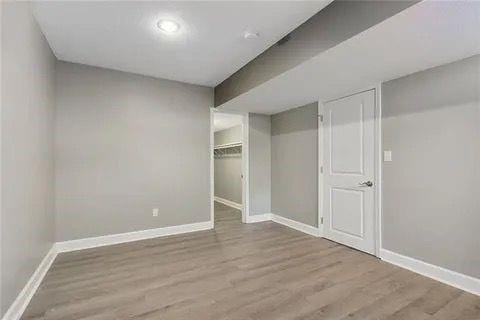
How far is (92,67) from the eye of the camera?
3.27 m

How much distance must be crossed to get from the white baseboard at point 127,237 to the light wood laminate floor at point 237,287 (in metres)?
0.15

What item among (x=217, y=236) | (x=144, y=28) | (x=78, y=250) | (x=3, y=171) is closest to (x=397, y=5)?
(x=144, y=28)

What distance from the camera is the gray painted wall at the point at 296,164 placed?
3.87m

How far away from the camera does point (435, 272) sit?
7.72 ft

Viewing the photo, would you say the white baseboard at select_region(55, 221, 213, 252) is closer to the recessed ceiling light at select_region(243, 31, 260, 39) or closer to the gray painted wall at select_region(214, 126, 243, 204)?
the gray painted wall at select_region(214, 126, 243, 204)

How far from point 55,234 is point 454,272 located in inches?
174

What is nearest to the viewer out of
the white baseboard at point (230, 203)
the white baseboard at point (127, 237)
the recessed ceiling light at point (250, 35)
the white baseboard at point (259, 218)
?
the recessed ceiling light at point (250, 35)

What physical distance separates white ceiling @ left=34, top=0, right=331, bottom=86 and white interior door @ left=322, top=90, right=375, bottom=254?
4.81 ft

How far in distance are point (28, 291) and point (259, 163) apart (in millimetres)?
3625

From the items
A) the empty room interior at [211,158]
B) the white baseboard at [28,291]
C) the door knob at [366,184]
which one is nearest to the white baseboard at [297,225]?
the empty room interior at [211,158]

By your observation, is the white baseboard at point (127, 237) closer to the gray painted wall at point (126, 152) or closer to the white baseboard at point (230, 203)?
the gray painted wall at point (126, 152)

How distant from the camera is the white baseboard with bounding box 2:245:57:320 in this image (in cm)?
169

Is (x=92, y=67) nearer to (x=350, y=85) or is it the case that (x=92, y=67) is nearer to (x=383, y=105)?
(x=350, y=85)

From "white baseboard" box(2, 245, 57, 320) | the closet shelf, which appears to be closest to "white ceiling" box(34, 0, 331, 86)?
"white baseboard" box(2, 245, 57, 320)
